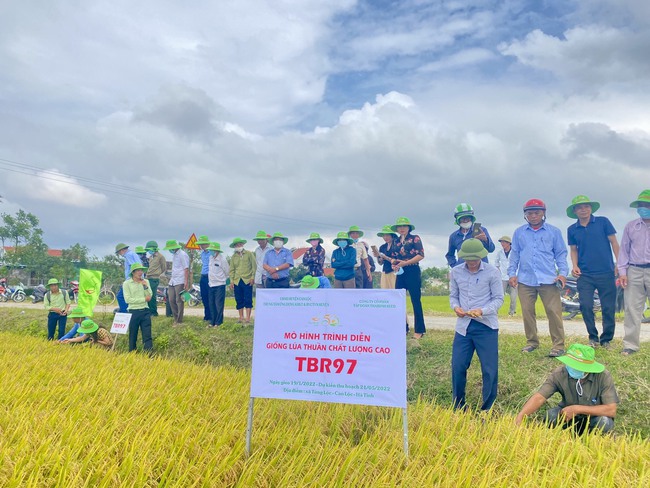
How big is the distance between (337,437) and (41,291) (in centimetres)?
2485

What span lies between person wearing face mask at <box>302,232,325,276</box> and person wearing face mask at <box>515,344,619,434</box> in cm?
531

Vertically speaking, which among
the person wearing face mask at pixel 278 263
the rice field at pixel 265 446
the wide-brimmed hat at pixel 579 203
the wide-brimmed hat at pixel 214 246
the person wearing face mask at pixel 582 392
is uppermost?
the wide-brimmed hat at pixel 579 203

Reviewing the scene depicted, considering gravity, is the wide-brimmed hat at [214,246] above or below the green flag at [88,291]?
above

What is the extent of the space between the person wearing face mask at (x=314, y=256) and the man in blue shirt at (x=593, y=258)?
433 centimetres

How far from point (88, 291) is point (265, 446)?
799cm

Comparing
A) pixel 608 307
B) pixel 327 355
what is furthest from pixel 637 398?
pixel 327 355

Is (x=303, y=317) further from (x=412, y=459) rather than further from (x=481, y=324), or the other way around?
(x=481, y=324)

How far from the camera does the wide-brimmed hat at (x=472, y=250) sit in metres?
4.81

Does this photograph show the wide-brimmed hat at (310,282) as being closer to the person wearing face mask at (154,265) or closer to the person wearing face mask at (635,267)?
the person wearing face mask at (635,267)

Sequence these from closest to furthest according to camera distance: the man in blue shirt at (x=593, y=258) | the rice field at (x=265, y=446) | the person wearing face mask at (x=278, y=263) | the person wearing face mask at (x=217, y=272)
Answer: the rice field at (x=265, y=446) < the man in blue shirt at (x=593, y=258) < the person wearing face mask at (x=278, y=263) < the person wearing face mask at (x=217, y=272)

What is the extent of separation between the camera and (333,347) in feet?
11.8

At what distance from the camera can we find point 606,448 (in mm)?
3953

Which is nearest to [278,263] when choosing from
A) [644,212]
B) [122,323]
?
[122,323]

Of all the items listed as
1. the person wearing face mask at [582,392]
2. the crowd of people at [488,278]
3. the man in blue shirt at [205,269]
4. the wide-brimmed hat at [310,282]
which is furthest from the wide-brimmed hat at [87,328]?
the person wearing face mask at [582,392]
